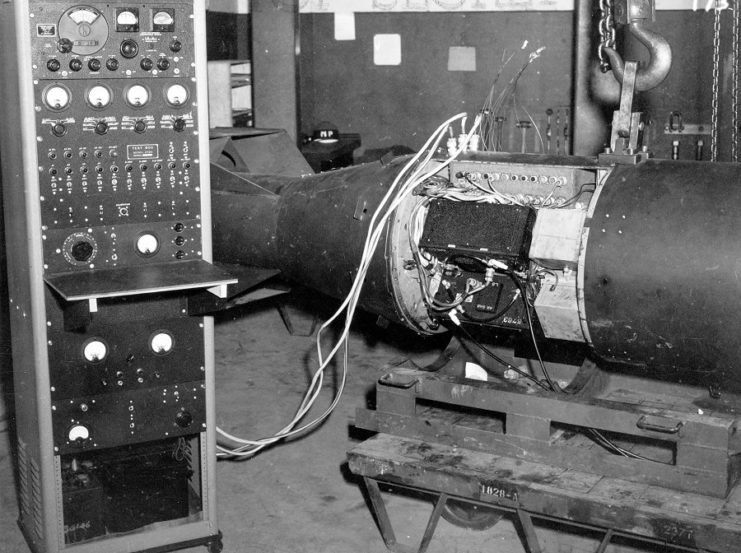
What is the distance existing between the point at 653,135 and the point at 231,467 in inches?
119

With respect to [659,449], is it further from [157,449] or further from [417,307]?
[157,449]

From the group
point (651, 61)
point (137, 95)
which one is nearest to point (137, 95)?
point (137, 95)

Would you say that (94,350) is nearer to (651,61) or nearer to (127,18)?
(127,18)

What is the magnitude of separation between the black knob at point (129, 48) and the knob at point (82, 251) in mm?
464

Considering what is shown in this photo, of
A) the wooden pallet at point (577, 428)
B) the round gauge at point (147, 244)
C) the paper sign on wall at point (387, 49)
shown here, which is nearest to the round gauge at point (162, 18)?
the round gauge at point (147, 244)

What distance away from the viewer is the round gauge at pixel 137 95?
2273mm

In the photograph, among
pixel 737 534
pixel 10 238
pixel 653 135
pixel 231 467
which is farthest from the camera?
pixel 653 135

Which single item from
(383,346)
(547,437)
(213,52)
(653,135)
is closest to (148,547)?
(547,437)

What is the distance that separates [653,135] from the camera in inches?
194

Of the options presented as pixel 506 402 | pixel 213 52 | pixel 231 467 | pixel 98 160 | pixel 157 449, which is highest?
pixel 213 52

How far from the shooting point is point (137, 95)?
2.28 metres

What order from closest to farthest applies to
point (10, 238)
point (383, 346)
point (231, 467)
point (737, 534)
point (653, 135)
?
point (737, 534) → point (10, 238) → point (231, 467) → point (383, 346) → point (653, 135)

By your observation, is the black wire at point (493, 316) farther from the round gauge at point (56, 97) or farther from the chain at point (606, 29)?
the round gauge at point (56, 97)

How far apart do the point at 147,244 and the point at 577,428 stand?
4.13 ft
